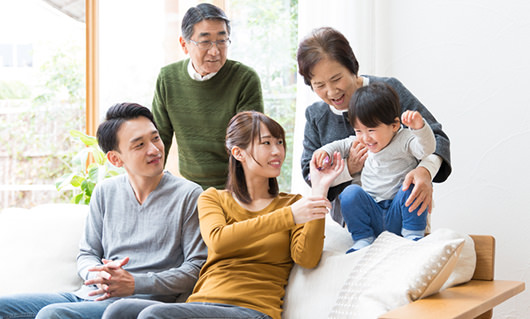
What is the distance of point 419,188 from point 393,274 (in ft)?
0.94

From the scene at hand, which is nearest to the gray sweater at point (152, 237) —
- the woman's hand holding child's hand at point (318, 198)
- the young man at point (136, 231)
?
the young man at point (136, 231)

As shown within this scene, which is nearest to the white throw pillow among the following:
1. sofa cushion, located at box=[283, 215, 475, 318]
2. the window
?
sofa cushion, located at box=[283, 215, 475, 318]

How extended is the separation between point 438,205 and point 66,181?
1.91 m

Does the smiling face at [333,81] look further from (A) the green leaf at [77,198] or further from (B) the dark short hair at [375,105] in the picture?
(A) the green leaf at [77,198]

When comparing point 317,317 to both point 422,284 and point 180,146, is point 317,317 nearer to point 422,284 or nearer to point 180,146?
point 422,284

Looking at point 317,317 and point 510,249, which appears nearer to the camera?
point 317,317

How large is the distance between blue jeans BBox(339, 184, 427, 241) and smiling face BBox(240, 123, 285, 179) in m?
0.23

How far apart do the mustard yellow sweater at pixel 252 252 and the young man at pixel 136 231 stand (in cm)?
11

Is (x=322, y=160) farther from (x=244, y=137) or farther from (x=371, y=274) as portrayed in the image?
(x=371, y=274)

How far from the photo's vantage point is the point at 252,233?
1778mm

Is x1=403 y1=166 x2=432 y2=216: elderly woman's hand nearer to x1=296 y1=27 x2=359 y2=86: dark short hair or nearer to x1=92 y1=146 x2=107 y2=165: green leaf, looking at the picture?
x1=296 y1=27 x2=359 y2=86: dark short hair

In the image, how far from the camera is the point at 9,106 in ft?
12.0

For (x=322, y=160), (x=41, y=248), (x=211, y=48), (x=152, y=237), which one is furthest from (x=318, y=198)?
(x=41, y=248)

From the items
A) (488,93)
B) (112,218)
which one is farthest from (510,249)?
(112,218)
